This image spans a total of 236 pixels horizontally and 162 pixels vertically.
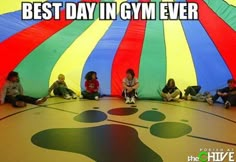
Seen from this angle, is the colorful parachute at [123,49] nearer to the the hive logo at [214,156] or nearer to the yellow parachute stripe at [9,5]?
the yellow parachute stripe at [9,5]

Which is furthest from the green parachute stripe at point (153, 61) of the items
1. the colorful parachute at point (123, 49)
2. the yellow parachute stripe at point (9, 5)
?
the yellow parachute stripe at point (9, 5)

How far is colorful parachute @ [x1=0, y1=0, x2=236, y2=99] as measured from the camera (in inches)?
166

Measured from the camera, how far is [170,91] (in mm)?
4098

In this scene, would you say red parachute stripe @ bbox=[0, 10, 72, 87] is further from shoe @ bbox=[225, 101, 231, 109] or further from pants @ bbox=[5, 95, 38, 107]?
shoe @ bbox=[225, 101, 231, 109]

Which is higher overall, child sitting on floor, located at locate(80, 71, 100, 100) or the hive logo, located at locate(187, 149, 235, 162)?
child sitting on floor, located at locate(80, 71, 100, 100)

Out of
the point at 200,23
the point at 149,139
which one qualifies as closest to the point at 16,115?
the point at 149,139

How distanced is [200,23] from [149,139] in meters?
2.60

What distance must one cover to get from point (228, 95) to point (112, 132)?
1.93 metres

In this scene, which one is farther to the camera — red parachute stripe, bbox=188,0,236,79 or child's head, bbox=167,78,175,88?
red parachute stripe, bbox=188,0,236,79

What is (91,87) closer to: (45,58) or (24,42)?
(45,58)

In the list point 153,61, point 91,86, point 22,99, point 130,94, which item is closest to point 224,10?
point 153,61

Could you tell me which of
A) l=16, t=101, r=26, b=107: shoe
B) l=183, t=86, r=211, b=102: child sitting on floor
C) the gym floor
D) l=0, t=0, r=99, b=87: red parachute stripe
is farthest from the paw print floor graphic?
l=0, t=0, r=99, b=87: red parachute stripe

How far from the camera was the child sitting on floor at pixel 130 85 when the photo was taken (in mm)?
4039

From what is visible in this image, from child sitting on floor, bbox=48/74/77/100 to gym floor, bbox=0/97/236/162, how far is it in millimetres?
426
